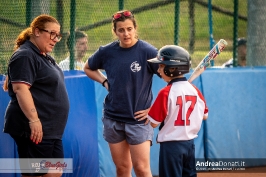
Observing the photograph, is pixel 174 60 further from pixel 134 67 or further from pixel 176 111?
pixel 134 67

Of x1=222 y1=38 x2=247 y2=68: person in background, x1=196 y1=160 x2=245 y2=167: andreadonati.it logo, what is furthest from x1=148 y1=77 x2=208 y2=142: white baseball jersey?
x1=222 y1=38 x2=247 y2=68: person in background

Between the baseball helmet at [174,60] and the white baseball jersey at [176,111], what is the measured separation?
11 cm

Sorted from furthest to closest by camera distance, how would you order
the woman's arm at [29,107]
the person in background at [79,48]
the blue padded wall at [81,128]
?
1. the person in background at [79,48]
2. the blue padded wall at [81,128]
3. the woman's arm at [29,107]

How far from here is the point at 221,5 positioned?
10.0 m

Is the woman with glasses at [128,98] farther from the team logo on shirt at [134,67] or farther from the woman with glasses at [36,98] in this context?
the woman with glasses at [36,98]

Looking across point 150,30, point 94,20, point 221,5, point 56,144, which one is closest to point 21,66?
point 56,144

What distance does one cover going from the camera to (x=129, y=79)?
5738 millimetres

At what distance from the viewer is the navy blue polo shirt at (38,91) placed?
197 inches

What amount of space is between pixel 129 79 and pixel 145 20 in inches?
130

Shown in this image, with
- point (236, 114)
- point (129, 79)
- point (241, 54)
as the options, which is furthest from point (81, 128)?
point (241, 54)

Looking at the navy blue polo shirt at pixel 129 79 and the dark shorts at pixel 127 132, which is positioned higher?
the navy blue polo shirt at pixel 129 79

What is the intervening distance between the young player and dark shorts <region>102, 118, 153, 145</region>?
0.54 metres

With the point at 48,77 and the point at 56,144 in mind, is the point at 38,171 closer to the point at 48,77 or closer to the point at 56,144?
the point at 56,144

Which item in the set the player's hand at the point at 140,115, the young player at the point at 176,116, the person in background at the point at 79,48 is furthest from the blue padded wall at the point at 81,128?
the young player at the point at 176,116
